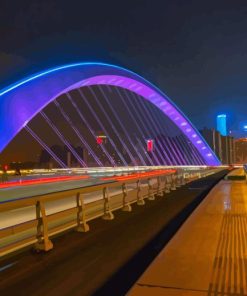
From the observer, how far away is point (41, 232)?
27.5ft

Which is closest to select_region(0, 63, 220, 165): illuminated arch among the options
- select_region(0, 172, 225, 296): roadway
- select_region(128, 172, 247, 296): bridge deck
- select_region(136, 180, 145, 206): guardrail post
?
select_region(136, 180, 145, 206): guardrail post

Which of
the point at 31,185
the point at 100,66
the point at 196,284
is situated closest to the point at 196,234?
the point at 196,284

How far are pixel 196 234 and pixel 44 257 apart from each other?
310cm

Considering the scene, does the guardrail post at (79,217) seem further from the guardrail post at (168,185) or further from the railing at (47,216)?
the guardrail post at (168,185)

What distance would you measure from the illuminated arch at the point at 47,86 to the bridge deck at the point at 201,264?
22.0 meters

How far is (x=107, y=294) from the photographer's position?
5.60 meters

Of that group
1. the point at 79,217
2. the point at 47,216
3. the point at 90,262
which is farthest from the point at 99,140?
the point at 90,262

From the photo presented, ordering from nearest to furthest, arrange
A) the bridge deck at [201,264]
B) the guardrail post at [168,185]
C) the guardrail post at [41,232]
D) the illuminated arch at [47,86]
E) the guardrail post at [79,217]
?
the bridge deck at [201,264] < the guardrail post at [41,232] < the guardrail post at [79,217] < the guardrail post at [168,185] < the illuminated arch at [47,86]

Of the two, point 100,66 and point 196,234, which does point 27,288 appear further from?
point 100,66

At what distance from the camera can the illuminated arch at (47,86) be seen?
30.3 metres

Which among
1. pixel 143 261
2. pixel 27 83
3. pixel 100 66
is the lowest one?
pixel 143 261

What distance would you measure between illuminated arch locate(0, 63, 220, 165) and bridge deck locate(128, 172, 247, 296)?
21958mm

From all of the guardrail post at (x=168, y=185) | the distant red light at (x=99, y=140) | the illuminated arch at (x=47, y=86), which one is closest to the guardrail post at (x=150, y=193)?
the guardrail post at (x=168, y=185)

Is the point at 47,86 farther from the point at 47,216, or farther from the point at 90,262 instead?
the point at 90,262
